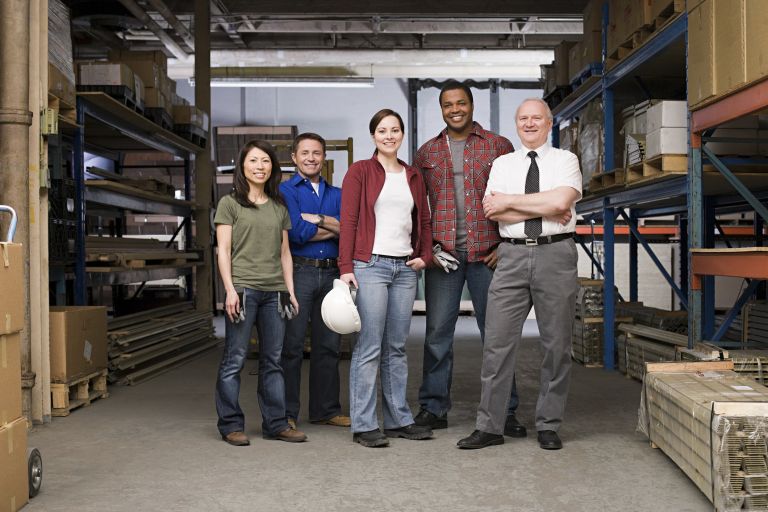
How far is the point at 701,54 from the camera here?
4977 millimetres

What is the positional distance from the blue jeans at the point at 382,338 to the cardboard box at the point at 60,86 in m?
3.17

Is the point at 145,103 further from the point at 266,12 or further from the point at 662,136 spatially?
the point at 662,136

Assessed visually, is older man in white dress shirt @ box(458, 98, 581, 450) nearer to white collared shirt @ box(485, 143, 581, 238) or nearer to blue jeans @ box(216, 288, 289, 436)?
white collared shirt @ box(485, 143, 581, 238)

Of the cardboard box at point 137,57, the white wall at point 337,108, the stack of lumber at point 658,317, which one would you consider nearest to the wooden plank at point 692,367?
the stack of lumber at point 658,317

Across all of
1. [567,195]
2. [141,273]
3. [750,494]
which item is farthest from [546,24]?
[750,494]

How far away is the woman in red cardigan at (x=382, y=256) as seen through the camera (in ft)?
14.0

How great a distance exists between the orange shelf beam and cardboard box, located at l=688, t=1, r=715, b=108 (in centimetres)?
101

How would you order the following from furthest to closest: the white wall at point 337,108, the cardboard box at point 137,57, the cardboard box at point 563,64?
the white wall at point 337,108 < the cardboard box at point 563,64 < the cardboard box at point 137,57

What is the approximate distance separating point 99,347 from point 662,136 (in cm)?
465

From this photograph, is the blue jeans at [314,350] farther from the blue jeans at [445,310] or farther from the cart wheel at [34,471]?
the cart wheel at [34,471]

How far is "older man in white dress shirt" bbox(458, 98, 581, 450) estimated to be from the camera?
4.21 meters

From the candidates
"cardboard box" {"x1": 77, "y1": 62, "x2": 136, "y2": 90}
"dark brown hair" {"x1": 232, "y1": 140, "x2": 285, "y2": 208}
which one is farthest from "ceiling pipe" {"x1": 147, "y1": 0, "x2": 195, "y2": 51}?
"dark brown hair" {"x1": 232, "y1": 140, "x2": 285, "y2": 208}

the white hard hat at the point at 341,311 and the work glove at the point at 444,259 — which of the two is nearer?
the white hard hat at the point at 341,311

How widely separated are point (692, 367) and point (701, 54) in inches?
82.7
